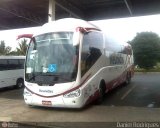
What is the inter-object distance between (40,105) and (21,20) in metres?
15.9

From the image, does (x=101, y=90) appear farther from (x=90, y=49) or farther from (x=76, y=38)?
(x=76, y=38)

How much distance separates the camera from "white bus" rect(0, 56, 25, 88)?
19141 millimetres

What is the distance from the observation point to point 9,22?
26781 millimetres

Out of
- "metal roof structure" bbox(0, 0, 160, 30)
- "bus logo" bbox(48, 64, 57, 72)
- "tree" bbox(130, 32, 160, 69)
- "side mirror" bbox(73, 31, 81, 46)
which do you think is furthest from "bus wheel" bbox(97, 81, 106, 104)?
"tree" bbox(130, 32, 160, 69)

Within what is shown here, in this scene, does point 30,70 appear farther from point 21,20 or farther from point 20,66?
point 21,20

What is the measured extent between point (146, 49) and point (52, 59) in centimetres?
3378

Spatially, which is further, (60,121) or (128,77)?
(128,77)

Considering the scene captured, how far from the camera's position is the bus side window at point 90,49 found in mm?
11312

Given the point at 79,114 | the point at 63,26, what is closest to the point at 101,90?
the point at 79,114

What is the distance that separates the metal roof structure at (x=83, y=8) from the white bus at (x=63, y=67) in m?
7.49

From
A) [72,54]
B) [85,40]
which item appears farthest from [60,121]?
[85,40]

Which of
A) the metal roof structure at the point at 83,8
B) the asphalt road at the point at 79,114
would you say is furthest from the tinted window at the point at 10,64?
the asphalt road at the point at 79,114

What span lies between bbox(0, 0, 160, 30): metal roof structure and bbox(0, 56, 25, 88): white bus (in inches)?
142

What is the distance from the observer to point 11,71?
20031 mm
